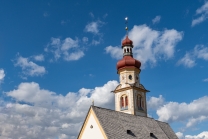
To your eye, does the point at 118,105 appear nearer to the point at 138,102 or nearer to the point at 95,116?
the point at 138,102

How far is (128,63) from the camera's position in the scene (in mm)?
56844

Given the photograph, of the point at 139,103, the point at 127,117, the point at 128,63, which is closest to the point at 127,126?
the point at 127,117

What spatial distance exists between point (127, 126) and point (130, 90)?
1334 centimetres

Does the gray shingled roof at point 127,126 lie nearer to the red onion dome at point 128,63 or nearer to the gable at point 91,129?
the gable at point 91,129

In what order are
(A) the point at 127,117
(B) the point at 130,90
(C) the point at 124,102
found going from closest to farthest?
(A) the point at 127,117, (B) the point at 130,90, (C) the point at 124,102

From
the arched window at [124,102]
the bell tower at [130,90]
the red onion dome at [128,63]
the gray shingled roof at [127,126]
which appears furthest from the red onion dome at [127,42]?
the gray shingled roof at [127,126]

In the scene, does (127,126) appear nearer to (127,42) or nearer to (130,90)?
(130,90)

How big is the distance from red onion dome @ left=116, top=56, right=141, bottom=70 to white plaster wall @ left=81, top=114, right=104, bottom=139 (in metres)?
19.2

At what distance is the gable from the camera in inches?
1516

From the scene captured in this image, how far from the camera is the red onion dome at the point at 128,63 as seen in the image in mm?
56812

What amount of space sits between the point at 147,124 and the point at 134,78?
11.6 metres

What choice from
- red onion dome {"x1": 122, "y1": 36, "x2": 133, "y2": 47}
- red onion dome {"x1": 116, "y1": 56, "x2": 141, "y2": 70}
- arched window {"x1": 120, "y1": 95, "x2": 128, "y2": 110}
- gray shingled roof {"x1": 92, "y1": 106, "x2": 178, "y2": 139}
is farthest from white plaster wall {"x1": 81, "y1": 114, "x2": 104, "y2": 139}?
red onion dome {"x1": 122, "y1": 36, "x2": 133, "y2": 47}

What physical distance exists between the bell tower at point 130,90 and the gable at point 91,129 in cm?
1464

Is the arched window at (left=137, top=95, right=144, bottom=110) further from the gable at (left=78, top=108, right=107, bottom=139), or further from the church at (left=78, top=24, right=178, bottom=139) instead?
the gable at (left=78, top=108, right=107, bottom=139)
